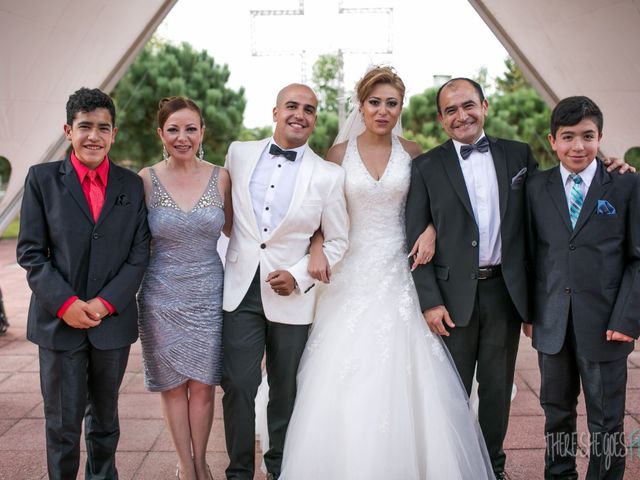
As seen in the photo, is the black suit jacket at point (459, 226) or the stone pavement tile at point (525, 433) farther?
the stone pavement tile at point (525, 433)

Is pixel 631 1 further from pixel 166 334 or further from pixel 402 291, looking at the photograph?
pixel 166 334

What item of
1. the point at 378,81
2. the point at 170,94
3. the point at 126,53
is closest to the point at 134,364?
the point at 126,53

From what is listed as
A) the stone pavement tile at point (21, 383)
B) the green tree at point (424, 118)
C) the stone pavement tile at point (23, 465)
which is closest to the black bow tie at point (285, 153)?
the stone pavement tile at point (23, 465)

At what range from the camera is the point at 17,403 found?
4730 mm

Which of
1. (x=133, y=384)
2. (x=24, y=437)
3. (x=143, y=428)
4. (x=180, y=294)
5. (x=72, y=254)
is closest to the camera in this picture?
(x=72, y=254)

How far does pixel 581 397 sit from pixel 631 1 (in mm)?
3044

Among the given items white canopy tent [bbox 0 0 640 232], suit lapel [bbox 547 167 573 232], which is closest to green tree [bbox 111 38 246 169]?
white canopy tent [bbox 0 0 640 232]

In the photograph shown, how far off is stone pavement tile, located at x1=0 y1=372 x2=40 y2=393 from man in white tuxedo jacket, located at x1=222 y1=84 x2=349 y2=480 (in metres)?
2.64

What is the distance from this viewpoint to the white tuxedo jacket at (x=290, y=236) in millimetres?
3174

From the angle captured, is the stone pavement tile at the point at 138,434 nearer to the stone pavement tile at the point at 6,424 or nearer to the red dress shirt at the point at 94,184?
the stone pavement tile at the point at 6,424

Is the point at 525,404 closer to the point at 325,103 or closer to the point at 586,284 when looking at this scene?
the point at 586,284

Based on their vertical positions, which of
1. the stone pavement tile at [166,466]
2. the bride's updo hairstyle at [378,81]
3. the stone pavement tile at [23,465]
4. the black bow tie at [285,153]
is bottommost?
the stone pavement tile at [166,466]

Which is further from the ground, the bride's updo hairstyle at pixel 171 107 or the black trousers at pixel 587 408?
the bride's updo hairstyle at pixel 171 107

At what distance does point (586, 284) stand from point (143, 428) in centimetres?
303
